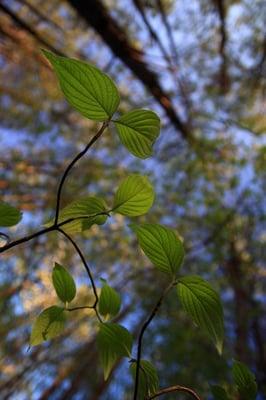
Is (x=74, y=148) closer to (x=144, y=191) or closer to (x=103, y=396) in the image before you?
(x=103, y=396)

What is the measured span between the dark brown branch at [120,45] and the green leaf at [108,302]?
205cm

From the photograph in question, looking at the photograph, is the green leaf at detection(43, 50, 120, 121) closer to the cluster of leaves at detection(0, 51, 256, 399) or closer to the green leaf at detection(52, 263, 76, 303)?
the cluster of leaves at detection(0, 51, 256, 399)

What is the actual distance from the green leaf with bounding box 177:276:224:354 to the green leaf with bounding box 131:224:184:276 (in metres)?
0.02

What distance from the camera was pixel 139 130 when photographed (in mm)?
355

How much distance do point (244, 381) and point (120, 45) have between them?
7.59ft

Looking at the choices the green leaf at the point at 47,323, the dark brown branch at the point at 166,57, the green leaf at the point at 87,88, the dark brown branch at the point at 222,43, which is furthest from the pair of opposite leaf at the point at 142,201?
the dark brown branch at the point at 222,43

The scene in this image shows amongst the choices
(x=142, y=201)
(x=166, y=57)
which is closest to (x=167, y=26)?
(x=166, y=57)

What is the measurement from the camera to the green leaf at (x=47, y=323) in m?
0.42

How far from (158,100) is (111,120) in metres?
2.71

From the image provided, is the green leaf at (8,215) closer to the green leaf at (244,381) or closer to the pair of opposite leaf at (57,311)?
the pair of opposite leaf at (57,311)

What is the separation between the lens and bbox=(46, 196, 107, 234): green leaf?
1.27 ft

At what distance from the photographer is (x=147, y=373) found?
0.43m

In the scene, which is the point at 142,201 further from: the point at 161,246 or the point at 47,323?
the point at 47,323

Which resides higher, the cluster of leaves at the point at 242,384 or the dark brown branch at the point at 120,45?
the dark brown branch at the point at 120,45
